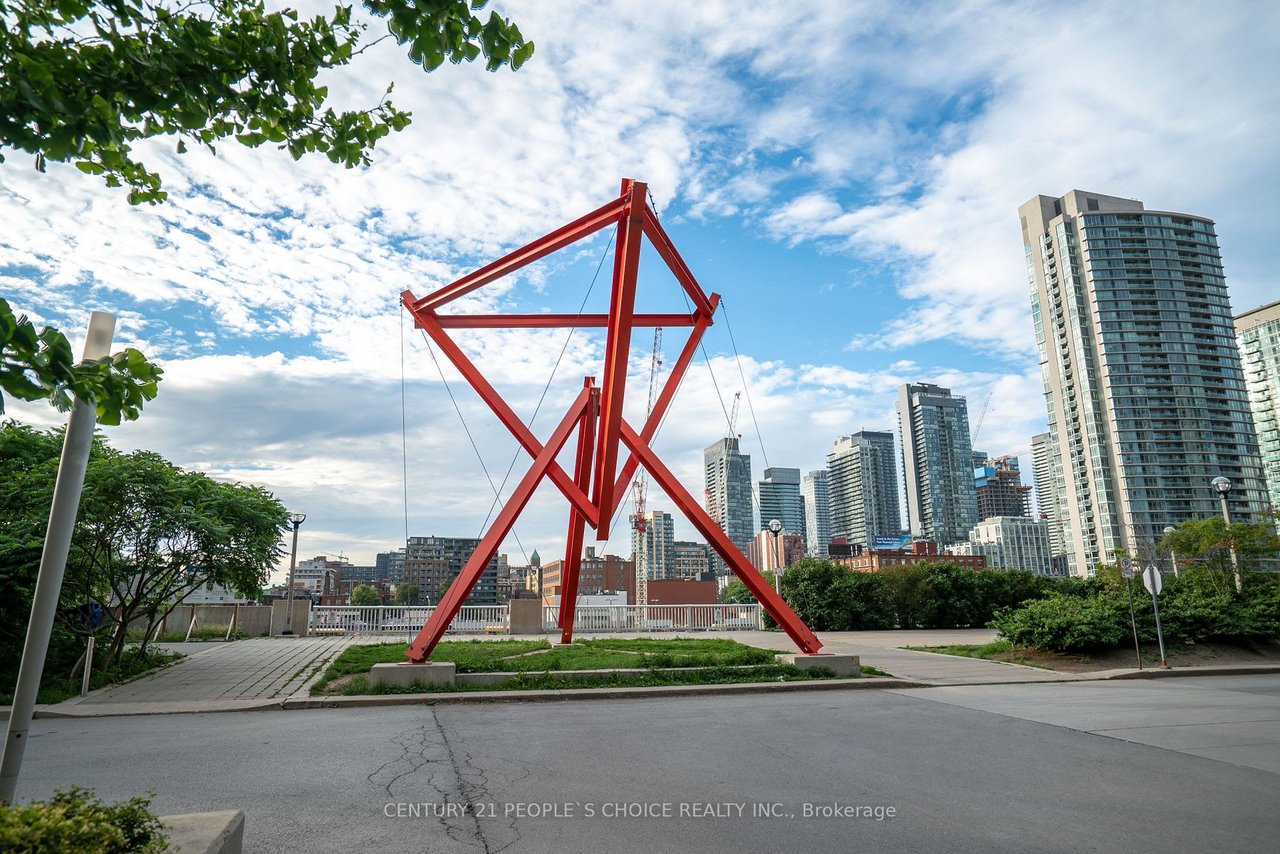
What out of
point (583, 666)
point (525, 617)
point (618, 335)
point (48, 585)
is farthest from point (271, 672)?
point (48, 585)

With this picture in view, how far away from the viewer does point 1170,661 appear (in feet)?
54.7

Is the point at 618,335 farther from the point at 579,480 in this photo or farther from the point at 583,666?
the point at 583,666

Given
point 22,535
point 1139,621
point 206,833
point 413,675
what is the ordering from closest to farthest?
1. point 206,833
2. point 413,675
3. point 22,535
4. point 1139,621

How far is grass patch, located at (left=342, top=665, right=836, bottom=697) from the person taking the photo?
12.3 meters

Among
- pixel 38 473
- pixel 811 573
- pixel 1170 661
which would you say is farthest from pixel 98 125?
pixel 811 573

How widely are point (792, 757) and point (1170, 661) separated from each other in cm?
1376

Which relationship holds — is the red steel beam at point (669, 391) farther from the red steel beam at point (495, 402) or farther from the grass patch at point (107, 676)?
the grass patch at point (107, 676)

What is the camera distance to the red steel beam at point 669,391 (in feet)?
53.6

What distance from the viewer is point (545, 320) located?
16562mm

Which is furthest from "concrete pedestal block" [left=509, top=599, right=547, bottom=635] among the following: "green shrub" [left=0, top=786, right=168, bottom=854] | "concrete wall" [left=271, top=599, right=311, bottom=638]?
"green shrub" [left=0, top=786, right=168, bottom=854]

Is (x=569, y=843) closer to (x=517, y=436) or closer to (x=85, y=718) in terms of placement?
(x=85, y=718)

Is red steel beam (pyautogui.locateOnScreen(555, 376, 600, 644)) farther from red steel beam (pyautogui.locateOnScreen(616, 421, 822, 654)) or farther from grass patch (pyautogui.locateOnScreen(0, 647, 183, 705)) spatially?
grass patch (pyautogui.locateOnScreen(0, 647, 183, 705))

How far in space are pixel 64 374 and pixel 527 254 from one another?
12.2m

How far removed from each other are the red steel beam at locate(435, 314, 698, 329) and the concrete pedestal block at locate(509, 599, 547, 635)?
12.4 m
